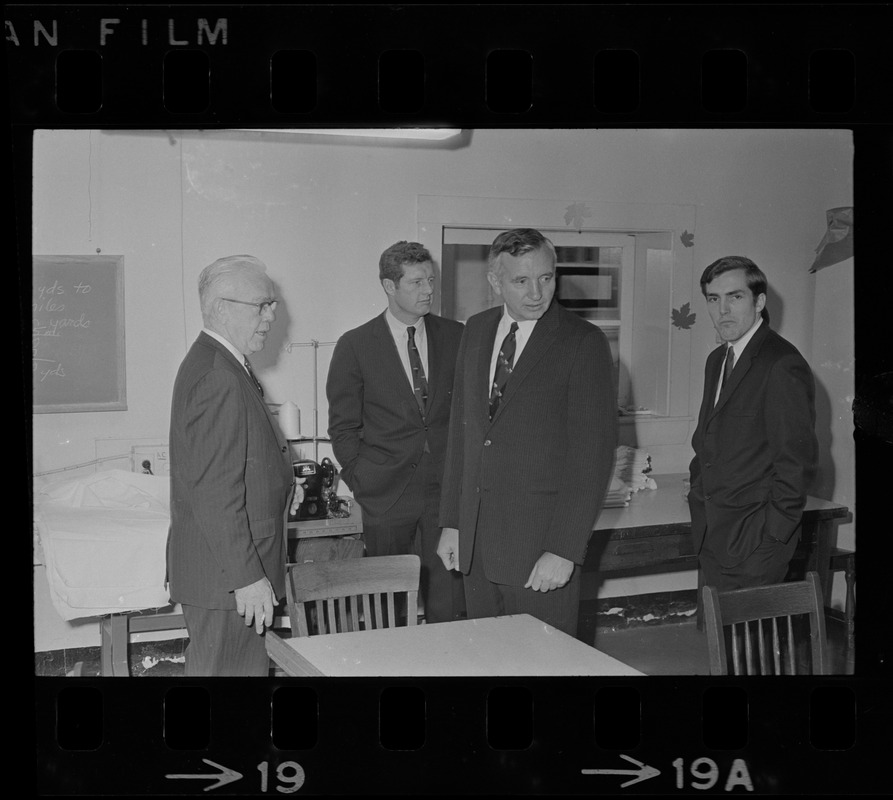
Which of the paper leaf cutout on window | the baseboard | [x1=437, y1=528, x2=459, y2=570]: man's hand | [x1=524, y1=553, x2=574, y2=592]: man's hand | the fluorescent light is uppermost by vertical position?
the fluorescent light

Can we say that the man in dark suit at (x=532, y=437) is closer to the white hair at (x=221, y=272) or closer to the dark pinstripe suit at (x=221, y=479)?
the dark pinstripe suit at (x=221, y=479)

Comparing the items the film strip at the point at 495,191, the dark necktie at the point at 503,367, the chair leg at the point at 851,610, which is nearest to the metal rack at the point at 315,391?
the dark necktie at the point at 503,367

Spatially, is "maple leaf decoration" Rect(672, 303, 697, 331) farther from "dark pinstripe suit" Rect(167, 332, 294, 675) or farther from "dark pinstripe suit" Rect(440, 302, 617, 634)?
"dark pinstripe suit" Rect(167, 332, 294, 675)

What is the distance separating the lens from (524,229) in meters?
2.57

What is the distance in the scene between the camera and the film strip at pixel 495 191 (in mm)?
2506

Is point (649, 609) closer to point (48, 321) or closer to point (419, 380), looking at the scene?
point (419, 380)

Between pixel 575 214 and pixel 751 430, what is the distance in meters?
0.74

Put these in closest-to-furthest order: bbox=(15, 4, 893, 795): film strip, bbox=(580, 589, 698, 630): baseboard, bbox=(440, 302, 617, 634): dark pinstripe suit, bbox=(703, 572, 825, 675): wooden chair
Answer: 1. bbox=(703, 572, 825, 675): wooden chair
2. bbox=(15, 4, 893, 795): film strip
3. bbox=(440, 302, 617, 634): dark pinstripe suit
4. bbox=(580, 589, 698, 630): baseboard

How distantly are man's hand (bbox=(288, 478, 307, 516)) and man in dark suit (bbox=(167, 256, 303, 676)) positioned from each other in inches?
1.0

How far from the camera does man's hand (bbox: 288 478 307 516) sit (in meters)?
2.64

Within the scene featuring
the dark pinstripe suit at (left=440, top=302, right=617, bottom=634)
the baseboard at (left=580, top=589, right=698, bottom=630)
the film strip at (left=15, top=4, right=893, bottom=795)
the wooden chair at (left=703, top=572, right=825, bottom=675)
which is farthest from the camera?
the baseboard at (left=580, top=589, right=698, bottom=630)
